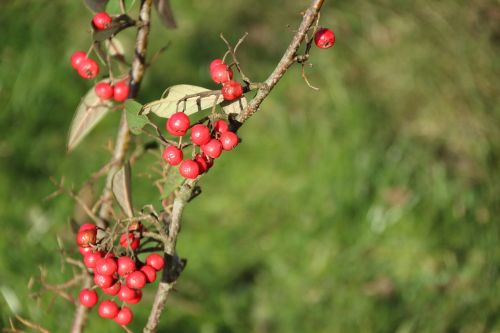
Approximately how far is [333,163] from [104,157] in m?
1.10

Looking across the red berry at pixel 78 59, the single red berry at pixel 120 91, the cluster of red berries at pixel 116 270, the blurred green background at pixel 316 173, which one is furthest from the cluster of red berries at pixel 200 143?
the blurred green background at pixel 316 173

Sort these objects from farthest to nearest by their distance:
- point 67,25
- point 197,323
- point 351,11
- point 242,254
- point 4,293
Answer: point 351,11, point 67,25, point 242,254, point 197,323, point 4,293

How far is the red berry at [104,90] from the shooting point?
4.43 feet

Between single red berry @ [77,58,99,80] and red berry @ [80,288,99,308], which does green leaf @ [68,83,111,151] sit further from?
red berry @ [80,288,99,308]

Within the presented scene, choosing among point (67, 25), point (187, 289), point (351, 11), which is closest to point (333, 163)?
point (187, 289)

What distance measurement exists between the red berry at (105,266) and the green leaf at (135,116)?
257 mm

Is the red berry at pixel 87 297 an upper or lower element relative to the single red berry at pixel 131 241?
lower

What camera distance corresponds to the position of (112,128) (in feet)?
9.94

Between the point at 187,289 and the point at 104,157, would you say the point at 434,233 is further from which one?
the point at 104,157

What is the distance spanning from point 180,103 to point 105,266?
13.7 inches

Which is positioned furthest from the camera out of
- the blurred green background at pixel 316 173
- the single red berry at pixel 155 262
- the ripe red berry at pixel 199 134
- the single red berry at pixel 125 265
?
the blurred green background at pixel 316 173

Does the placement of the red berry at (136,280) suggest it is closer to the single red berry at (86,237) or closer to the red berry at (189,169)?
the single red berry at (86,237)

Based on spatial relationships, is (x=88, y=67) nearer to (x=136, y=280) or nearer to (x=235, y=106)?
(x=235, y=106)

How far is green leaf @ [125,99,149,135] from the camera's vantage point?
1.11 metres
